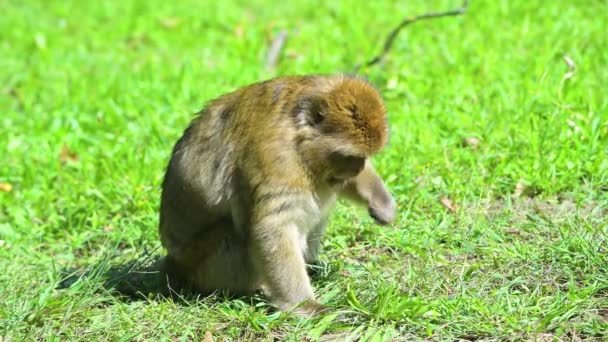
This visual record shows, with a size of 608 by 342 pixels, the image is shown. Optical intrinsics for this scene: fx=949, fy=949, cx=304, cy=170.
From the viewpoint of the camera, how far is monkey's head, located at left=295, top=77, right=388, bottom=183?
4.52 meters

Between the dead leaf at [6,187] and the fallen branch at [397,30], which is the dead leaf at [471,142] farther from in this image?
the dead leaf at [6,187]

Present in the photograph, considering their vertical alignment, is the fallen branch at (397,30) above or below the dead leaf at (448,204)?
above

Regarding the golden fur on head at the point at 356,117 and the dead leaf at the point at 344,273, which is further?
the dead leaf at the point at 344,273

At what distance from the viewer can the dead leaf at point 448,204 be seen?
571 cm

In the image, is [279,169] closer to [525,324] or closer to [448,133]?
[525,324]

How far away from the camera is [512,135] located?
6398mm

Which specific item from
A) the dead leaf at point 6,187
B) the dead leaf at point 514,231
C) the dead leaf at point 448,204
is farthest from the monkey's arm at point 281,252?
the dead leaf at point 6,187

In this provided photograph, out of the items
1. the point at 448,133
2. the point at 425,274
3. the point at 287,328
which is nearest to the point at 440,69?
the point at 448,133

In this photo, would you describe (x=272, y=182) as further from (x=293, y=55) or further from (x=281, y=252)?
(x=293, y=55)

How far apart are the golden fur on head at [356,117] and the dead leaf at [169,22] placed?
5.62m

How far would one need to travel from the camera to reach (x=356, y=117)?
178 inches

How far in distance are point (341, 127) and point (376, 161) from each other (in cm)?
194

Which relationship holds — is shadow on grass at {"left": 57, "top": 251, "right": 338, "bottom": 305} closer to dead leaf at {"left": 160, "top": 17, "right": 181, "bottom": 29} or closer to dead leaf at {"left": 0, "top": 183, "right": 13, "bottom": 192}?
dead leaf at {"left": 0, "top": 183, "right": 13, "bottom": 192}

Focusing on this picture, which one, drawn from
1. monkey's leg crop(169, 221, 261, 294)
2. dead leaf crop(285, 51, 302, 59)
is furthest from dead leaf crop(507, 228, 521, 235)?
dead leaf crop(285, 51, 302, 59)
